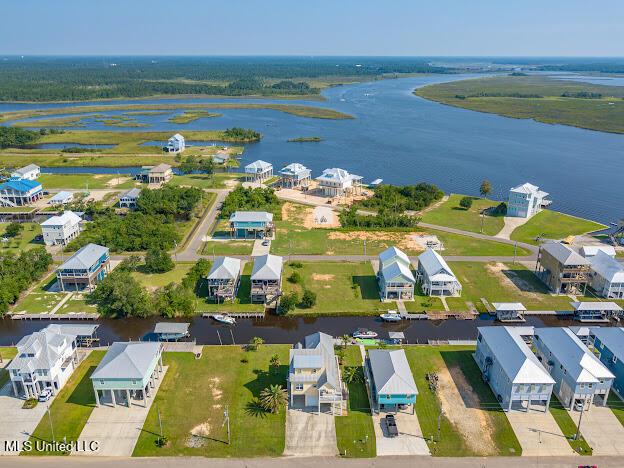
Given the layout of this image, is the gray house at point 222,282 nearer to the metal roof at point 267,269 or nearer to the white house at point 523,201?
the metal roof at point 267,269

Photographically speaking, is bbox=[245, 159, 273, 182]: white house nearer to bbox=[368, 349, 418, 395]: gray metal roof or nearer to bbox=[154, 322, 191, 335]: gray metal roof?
bbox=[154, 322, 191, 335]: gray metal roof

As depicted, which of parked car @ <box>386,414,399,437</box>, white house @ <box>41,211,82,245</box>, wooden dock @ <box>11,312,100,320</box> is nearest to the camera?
parked car @ <box>386,414,399,437</box>

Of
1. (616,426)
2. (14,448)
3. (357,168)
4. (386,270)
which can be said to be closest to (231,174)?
(357,168)

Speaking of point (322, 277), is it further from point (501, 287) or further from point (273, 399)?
point (273, 399)

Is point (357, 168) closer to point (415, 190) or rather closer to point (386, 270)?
point (415, 190)

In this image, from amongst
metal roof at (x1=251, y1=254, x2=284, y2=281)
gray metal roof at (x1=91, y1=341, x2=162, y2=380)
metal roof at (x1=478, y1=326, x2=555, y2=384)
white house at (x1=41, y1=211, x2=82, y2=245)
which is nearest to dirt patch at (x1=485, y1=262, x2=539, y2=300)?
metal roof at (x1=478, y1=326, x2=555, y2=384)

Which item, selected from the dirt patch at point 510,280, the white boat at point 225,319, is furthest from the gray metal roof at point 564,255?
the white boat at point 225,319

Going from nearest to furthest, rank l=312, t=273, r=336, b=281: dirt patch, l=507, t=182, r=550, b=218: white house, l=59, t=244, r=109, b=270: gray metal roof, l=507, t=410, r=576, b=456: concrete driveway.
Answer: l=507, t=410, r=576, b=456: concrete driveway < l=59, t=244, r=109, b=270: gray metal roof < l=312, t=273, r=336, b=281: dirt patch < l=507, t=182, r=550, b=218: white house
